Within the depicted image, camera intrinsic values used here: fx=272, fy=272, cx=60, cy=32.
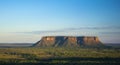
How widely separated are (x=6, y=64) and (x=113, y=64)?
2854 cm

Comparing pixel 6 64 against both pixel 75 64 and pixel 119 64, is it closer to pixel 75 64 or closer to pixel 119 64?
pixel 75 64


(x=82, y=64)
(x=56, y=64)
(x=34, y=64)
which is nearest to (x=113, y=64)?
(x=82, y=64)

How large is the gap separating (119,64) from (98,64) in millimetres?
5596

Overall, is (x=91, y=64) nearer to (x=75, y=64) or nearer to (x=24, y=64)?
(x=75, y=64)

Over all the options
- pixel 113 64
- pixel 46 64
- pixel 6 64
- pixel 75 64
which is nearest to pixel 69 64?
pixel 75 64

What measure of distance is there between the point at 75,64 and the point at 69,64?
5.34 feet

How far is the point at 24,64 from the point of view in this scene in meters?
73.0

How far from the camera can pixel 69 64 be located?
72688 millimetres

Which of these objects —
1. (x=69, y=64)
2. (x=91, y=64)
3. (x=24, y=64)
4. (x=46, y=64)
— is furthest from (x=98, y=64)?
(x=24, y=64)

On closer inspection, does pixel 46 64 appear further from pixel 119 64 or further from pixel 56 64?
pixel 119 64

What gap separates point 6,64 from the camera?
239 feet

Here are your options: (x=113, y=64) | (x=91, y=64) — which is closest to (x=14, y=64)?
(x=91, y=64)

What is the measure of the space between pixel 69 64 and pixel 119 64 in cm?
1329

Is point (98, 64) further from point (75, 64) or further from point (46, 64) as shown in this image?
point (46, 64)
